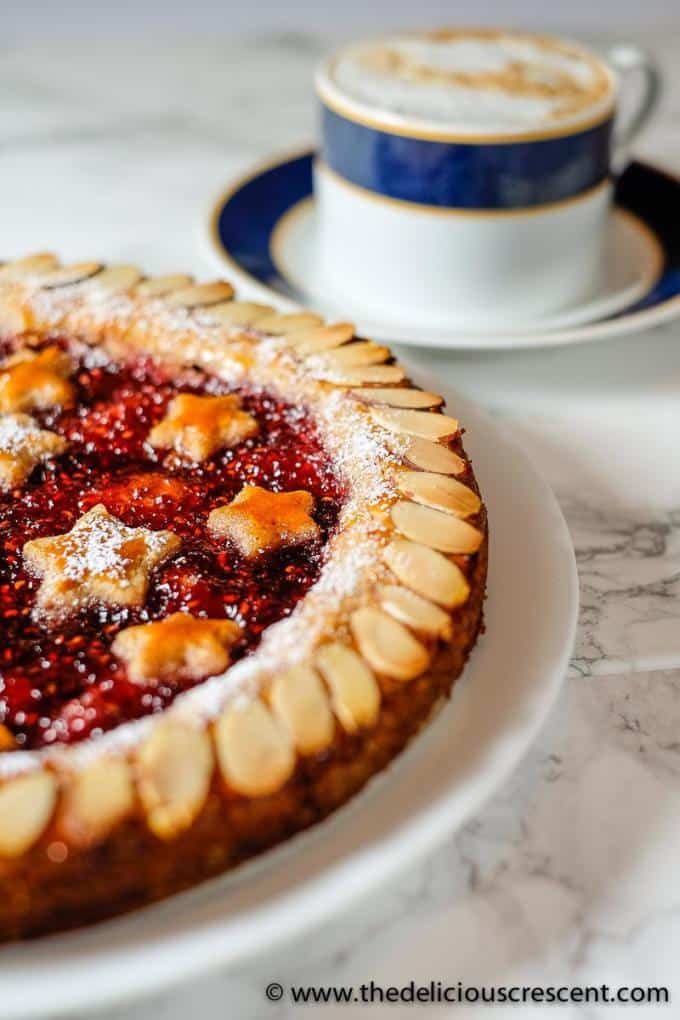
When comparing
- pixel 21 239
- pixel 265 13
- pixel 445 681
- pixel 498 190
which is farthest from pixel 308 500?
pixel 265 13

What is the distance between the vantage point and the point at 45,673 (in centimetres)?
85

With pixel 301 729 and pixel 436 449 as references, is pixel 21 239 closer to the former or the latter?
pixel 436 449

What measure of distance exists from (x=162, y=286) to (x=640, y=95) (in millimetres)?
809

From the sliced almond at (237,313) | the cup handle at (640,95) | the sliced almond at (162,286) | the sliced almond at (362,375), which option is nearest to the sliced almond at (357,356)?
the sliced almond at (362,375)

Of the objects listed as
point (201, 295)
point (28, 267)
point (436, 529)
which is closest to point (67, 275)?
point (28, 267)

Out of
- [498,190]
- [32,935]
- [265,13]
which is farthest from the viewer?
[265,13]

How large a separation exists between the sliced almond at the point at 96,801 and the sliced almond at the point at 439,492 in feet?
1.14

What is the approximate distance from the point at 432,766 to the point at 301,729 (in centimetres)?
11

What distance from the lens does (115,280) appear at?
4.22 feet

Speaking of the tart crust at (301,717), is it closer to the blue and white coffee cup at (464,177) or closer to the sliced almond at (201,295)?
the sliced almond at (201,295)

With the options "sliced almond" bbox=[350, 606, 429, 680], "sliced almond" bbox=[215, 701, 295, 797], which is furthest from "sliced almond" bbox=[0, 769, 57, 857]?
"sliced almond" bbox=[350, 606, 429, 680]

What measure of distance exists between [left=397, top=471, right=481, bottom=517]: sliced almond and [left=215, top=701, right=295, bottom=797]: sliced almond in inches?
10.1

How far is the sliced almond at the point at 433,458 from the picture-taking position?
99cm

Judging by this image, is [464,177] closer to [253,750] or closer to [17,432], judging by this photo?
[17,432]
